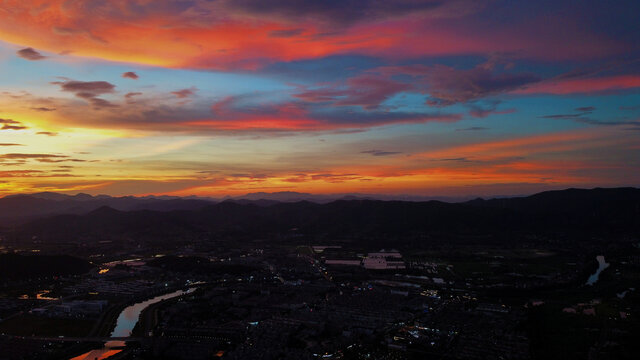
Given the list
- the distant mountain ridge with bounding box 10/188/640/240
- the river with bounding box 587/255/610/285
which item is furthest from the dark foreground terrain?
the distant mountain ridge with bounding box 10/188/640/240

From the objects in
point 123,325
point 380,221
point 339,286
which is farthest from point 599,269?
point 123,325

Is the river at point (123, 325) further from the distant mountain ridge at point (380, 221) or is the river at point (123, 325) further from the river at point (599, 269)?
the distant mountain ridge at point (380, 221)

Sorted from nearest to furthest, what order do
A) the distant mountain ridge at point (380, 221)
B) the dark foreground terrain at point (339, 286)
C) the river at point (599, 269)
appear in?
1. the dark foreground terrain at point (339, 286)
2. the river at point (599, 269)
3. the distant mountain ridge at point (380, 221)

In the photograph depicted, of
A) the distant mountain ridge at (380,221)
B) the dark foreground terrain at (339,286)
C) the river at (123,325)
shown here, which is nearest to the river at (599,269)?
the dark foreground terrain at (339,286)

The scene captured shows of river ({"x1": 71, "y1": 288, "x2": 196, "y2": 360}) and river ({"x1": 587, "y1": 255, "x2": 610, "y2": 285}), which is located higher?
river ({"x1": 587, "y1": 255, "x2": 610, "y2": 285})

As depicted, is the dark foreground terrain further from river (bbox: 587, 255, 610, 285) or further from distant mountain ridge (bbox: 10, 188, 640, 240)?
distant mountain ridge (bbox: 10, 188, 640, 240)

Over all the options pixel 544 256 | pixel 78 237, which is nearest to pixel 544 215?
pixel 544 256
